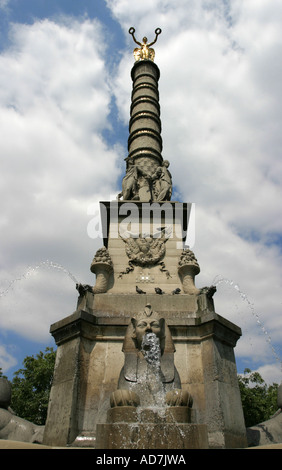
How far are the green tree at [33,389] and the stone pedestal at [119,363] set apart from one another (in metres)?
19.2

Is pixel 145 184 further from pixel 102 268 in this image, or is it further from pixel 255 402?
pixel 255 402

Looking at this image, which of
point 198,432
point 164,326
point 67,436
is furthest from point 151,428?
point 67,436

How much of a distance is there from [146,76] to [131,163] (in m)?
7.31

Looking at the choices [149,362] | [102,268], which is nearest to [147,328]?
[149,362]

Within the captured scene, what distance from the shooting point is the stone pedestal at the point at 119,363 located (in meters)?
6.95

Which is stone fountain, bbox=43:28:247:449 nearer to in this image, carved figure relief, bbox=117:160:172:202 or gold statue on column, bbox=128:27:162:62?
carved figure relief, bbox=117:160:172:202

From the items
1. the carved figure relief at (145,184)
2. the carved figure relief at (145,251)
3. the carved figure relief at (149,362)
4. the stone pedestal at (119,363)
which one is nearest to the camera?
the carved figure relief at (149,362)

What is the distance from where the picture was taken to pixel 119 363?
26.2 feet

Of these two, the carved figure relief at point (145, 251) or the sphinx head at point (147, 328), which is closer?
the sphinx head at point (147, 328)

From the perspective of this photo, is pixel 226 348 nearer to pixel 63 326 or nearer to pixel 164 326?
pixel 164 326

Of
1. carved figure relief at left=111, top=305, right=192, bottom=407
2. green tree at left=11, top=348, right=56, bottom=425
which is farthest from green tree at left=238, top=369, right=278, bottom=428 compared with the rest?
carved figure relief at left=111, top=305, right=192, bottom=407

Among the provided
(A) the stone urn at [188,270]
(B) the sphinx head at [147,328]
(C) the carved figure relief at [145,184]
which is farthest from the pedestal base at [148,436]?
(C) the carved figure relief at [145,184]

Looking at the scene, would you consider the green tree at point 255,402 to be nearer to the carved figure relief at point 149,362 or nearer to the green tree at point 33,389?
the green tree at point 33,389

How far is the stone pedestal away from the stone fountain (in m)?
0.02
